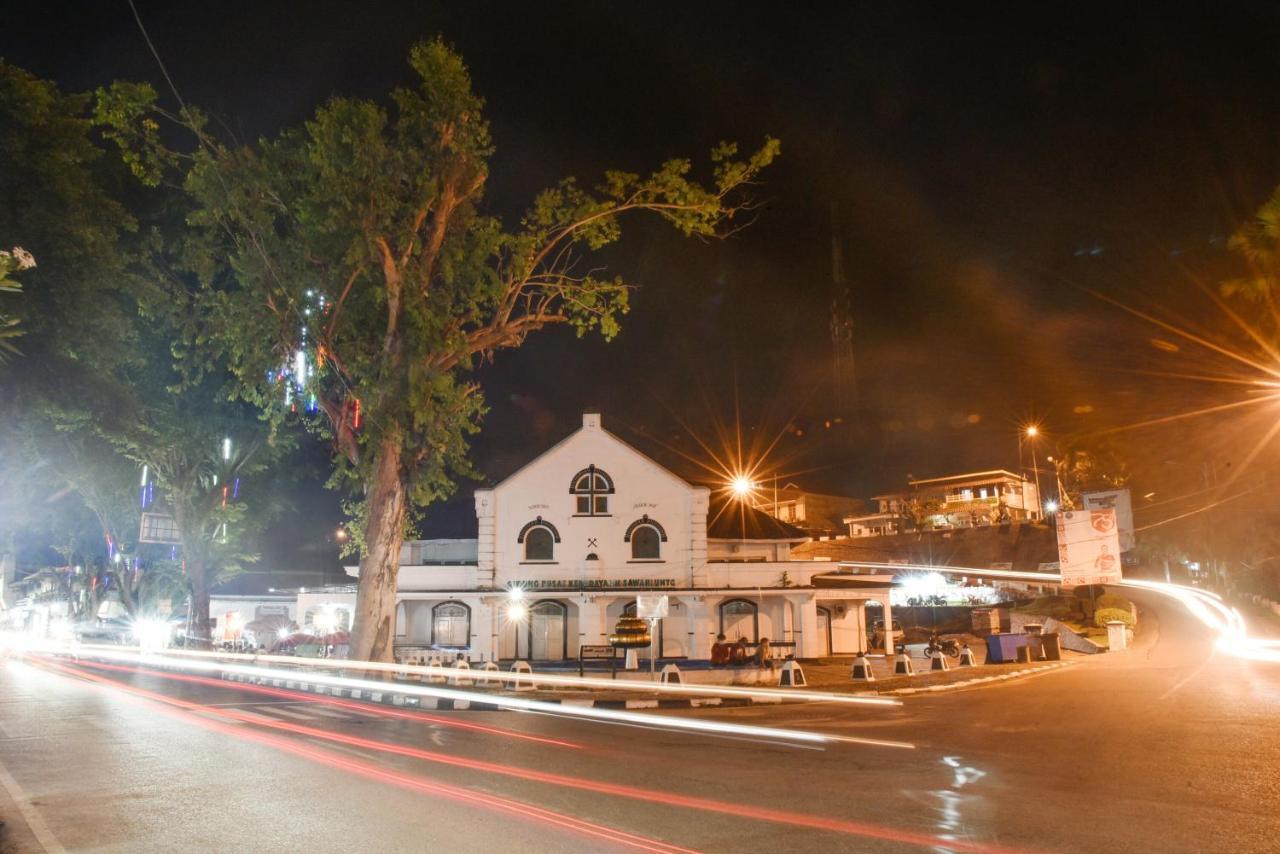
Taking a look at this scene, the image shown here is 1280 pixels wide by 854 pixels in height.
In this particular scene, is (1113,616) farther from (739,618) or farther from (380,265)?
(380,265)

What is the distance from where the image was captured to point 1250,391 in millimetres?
30406

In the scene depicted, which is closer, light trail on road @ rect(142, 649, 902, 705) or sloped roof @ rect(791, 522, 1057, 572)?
light trail on road @ rect(142, 649, 902, 705)

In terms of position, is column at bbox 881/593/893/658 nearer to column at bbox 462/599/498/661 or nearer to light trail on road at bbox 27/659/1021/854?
column at bbox 462/599/498/661

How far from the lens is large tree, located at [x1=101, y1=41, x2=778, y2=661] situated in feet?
65.7

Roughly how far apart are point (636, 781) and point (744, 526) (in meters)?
29.4

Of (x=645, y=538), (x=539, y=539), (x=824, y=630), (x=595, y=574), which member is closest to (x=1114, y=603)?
(x=824, y=630)

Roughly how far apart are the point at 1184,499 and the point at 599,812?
6812 cm

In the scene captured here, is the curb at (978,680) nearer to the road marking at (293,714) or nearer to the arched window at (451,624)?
the road marking at (293,714)

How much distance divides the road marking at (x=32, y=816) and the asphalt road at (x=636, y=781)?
39 millimetres

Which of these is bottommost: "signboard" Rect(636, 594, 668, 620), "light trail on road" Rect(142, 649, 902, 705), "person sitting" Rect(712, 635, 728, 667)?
"person sitting" Rect(712, 635, 728, 667)

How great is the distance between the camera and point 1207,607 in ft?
164

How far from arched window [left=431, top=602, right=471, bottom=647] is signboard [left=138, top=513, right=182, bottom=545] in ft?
34.2

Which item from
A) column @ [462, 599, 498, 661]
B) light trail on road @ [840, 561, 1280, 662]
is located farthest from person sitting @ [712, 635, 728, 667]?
light trail on road @ [840, 561, 1280, 662]

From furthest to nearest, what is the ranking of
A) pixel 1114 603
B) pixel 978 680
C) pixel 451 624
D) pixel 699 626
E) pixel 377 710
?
pixel 1114 603
pixel 451 624
pixel 699 626
pixel 978 680
pixel 377 710
